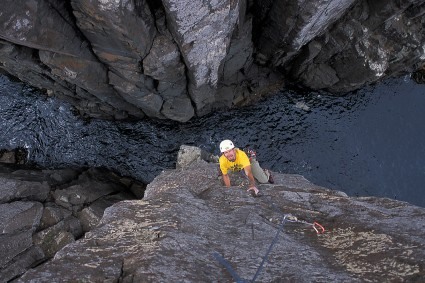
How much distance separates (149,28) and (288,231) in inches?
391

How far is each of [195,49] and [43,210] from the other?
1085 centimetres

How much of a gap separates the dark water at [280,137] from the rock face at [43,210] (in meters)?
2.26

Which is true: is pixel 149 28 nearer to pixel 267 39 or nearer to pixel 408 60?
pixel 267 39

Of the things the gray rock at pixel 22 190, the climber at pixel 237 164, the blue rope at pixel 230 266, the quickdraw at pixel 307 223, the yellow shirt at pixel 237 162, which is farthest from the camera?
the gray rock at pixel 22 190

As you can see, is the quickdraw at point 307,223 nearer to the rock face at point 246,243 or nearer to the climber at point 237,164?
the rock face at point 246,243

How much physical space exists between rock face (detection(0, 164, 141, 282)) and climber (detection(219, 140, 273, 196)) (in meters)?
8.74

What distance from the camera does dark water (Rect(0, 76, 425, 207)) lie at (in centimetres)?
2225

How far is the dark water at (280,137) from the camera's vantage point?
22.2 meters

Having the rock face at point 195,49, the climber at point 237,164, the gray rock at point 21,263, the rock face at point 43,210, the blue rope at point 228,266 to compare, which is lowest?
the gray rock at point 21,263

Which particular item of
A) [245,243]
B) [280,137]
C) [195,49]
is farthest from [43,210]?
[280,137]

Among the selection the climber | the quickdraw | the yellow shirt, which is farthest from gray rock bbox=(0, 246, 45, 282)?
the quickdraw

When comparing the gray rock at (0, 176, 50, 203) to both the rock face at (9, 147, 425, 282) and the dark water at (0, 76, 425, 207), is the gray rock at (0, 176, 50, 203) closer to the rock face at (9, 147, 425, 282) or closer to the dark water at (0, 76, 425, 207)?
the dark water at (0, 76, 425, 207)

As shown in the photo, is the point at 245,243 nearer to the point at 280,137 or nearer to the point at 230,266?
the point at 230,266

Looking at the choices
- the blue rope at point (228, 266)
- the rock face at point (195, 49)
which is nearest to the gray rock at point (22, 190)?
the rock face at point (195, 49)
